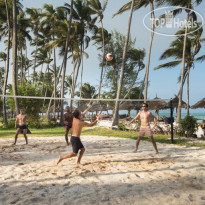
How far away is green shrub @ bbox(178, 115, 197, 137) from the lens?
396 inches

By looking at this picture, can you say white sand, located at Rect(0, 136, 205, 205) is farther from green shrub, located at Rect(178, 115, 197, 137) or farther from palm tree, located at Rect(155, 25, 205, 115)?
palm tree, located at Rect(155, 25, 205, 115)

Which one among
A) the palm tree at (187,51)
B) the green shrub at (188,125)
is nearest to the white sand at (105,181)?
the green shrub at (188,125)

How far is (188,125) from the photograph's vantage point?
33.3 feet

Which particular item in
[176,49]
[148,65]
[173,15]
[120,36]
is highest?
[120,36]

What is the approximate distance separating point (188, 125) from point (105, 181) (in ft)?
26.8

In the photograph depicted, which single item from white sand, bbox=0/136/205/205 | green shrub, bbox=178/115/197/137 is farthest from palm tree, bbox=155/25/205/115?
white sand, bbox=0/136/205/205

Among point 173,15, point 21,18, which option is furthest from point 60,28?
point 173,15

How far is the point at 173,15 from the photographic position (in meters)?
16.5

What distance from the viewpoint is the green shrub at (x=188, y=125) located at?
10.1 metres

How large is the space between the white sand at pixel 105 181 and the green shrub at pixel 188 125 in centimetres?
525

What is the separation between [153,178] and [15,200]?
2.43 metres

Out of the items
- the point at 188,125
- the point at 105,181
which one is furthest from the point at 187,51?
the point at 105,181

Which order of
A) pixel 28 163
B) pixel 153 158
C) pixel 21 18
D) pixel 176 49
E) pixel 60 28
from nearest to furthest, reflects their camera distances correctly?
1. pixel 28 163
2. pixel 153 158
3. pixel 176 49
4. pixel 60 28
5. pixel 21 18

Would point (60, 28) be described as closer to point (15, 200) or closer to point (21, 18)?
point (21, 18)
